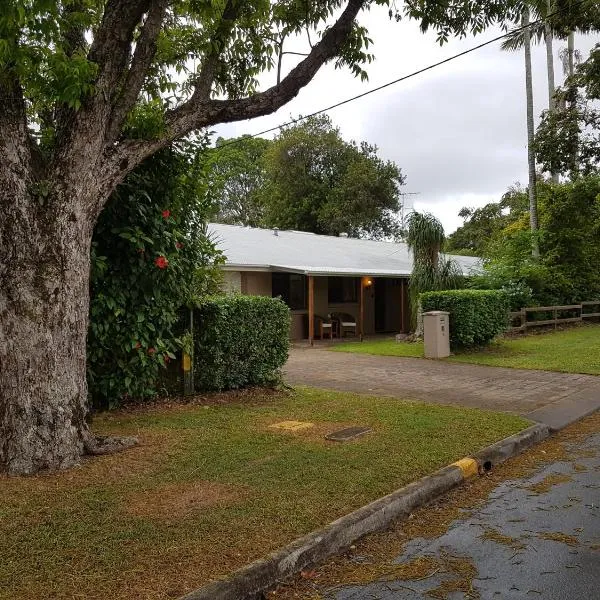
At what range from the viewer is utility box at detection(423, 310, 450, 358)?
1427 centimetres

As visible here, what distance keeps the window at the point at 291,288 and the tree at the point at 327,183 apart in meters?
19.5

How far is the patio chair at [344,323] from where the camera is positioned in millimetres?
20844

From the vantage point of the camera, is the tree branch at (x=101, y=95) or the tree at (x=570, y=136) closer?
the tree branch at (x=101, y=95)

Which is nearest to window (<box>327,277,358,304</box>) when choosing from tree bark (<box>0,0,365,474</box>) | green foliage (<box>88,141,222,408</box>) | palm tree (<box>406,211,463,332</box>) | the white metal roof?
the white metal roof

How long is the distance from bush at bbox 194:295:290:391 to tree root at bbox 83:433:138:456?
260 centimetres

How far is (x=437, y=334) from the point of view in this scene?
14242 mm

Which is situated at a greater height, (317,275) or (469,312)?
(317,275)

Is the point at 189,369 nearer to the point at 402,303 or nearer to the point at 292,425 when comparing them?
the point at 292,425

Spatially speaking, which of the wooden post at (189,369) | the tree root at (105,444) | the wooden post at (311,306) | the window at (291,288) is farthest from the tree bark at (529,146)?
the tree root at (105,444)

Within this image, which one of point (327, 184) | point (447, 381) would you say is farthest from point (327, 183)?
point (447, 381)

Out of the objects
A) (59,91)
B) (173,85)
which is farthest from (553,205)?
(59,91)

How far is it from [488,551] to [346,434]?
111 inches

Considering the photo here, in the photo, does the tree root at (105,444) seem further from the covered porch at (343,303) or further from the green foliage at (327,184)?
the green foliage at (327,184)

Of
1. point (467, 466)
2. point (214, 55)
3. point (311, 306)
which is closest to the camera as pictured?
point (467, 466)
